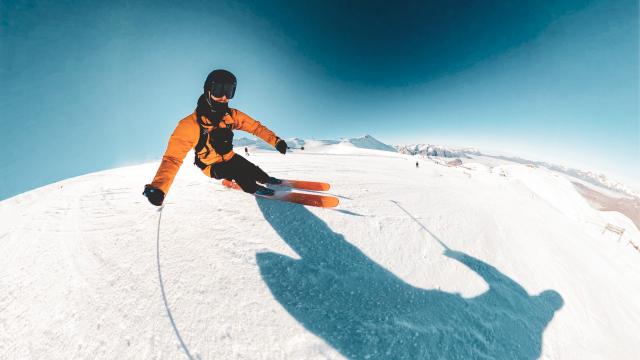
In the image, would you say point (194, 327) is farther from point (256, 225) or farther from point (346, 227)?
point (346, 227)

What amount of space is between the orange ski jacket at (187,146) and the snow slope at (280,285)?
0.77 metres

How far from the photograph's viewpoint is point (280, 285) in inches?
102

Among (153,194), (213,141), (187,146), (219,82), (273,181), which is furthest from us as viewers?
(273,181)

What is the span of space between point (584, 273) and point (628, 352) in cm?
205

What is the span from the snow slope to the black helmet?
204 cm

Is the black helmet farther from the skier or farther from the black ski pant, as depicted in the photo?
the black ski pant

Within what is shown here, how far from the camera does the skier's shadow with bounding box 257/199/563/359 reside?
2258mm

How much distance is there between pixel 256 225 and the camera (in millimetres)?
3621

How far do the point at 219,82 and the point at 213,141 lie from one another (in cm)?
109

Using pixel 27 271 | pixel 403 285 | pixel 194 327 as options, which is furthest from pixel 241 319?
pixel 27 271

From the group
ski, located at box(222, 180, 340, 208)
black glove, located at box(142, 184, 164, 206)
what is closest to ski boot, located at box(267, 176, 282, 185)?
ski, located at box(222, 180, 340, 208)

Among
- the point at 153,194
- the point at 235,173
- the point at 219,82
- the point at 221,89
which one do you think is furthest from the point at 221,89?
the point at 153,194

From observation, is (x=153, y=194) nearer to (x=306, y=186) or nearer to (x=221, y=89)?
(x=221, y=89)

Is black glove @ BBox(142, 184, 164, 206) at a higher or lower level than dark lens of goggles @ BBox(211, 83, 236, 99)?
lower
